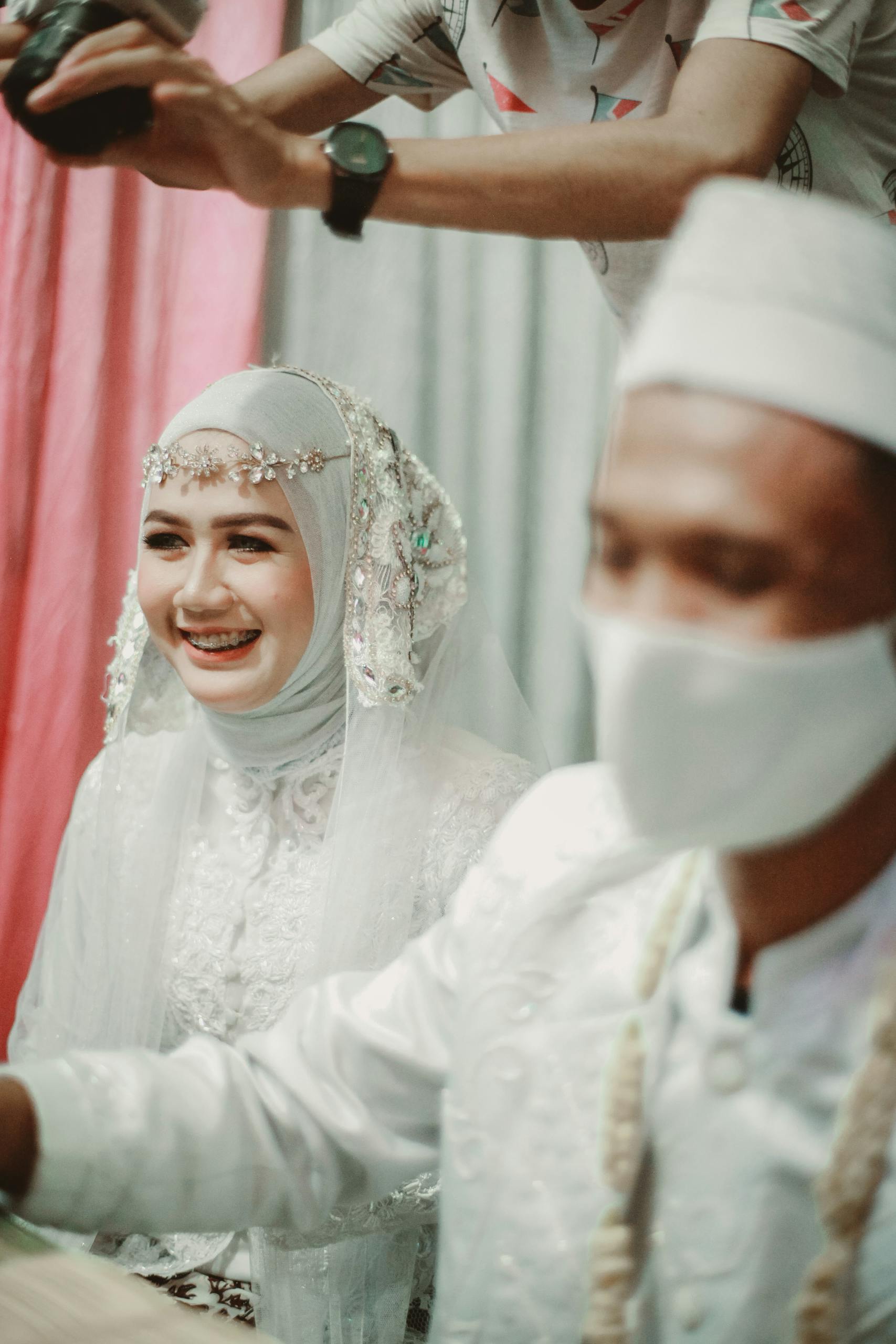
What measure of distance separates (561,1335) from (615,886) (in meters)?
0.29

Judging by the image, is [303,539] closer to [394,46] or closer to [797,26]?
[394,46]

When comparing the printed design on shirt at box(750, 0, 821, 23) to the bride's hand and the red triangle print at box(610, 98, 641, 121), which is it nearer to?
the red triangle print at box(610, 98, 641, 121)

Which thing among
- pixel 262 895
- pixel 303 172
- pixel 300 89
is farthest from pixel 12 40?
pixel 262 895

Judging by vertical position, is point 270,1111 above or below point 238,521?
below

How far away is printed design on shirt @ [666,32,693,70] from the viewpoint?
112cm

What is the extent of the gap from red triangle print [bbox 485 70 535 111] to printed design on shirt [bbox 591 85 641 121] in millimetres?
69

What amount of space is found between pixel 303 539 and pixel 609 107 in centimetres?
66

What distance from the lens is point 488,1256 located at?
0.83 m

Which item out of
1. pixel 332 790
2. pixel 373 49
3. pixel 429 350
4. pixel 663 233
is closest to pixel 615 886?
pixel 663 233

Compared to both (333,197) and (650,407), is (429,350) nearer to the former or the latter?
(333,197)

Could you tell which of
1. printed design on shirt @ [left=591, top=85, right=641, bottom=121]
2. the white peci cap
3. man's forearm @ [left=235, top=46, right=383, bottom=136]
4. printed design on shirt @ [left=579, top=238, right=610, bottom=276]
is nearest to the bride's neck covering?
man's forearm @ [left=235, top=46, right=383, bottom=136]

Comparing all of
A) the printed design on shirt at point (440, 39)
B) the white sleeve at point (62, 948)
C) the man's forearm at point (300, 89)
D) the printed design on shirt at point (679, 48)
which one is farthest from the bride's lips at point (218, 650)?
the printed design on shirt at point (679, 48)

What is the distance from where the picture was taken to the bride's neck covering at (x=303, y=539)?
1.60 m

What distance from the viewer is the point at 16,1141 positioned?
0.83 metres
